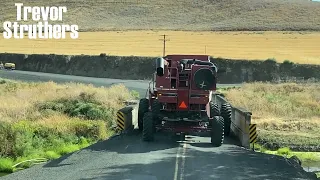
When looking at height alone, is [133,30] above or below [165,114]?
above

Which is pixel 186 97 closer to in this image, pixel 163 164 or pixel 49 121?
pixel 163 164

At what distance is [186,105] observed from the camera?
20.7 metres

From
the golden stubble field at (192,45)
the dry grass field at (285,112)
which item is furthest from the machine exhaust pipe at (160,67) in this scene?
the golden stubble field at (192,45)

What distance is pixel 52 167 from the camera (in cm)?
1680

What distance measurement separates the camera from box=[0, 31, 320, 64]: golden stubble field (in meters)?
82.2

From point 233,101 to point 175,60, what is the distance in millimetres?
18611

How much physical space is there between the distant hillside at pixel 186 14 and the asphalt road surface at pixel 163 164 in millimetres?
99375

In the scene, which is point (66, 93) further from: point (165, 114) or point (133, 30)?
point (133, 30)

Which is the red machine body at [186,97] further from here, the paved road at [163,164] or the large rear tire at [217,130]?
the paved road at [163,164]

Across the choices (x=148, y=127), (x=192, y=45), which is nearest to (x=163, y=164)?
(x=148, y=127)

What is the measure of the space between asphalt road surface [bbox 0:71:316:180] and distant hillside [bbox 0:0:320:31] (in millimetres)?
99375

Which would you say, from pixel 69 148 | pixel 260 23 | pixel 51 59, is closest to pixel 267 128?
pixel 69 148

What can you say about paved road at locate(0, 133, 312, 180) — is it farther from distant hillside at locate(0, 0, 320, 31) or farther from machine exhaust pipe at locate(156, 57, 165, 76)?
distant hillside at locate(0, 0, 320, 31)

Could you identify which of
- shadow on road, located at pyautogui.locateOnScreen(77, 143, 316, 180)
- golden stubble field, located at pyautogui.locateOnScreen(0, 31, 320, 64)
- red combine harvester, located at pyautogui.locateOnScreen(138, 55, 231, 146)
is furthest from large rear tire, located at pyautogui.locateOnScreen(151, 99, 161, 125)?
golden stubble field, located at pyautogui.locateOnScreen(0, 31, 320, 64)
